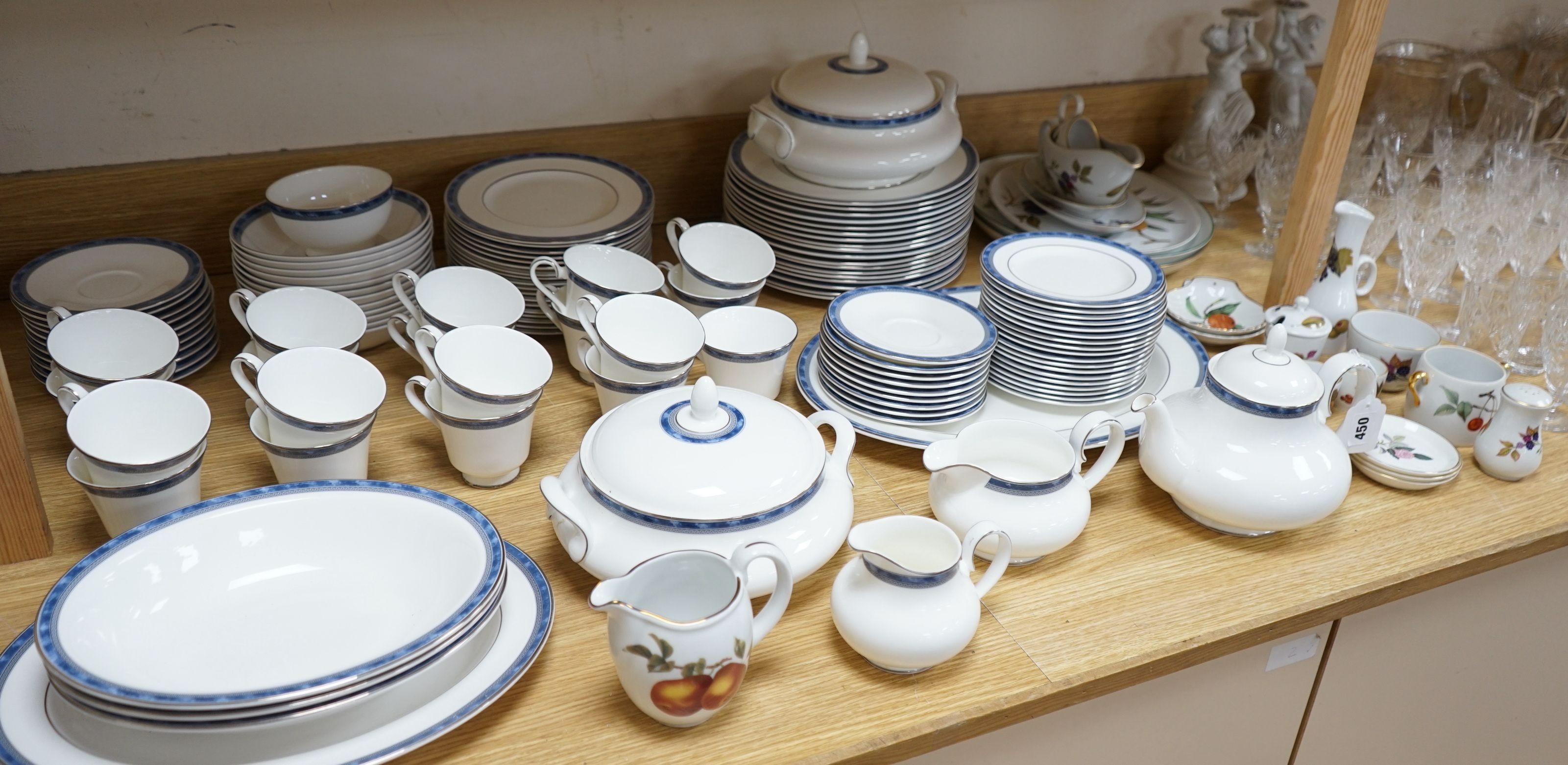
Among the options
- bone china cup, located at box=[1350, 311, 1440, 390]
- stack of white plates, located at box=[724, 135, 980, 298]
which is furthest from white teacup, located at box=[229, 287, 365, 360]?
bone china cup, located at box=[1350, 311, 1440, 390]

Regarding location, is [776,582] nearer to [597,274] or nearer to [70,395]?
[597,274]

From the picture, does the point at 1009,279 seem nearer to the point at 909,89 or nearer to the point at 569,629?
the point at 909,89

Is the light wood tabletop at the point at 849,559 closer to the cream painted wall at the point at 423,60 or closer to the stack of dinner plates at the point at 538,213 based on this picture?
the stack of dinner plates at the point at 538,213

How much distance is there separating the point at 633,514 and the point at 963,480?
0.30 metres

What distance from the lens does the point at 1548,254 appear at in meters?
1.44

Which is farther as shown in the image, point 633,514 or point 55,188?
point 55,188

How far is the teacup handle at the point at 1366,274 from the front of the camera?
1.39 metres

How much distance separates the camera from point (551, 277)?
127 cm

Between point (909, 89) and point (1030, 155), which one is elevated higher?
point (909, 89)

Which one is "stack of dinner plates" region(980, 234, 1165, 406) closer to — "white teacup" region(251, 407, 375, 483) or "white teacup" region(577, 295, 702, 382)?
"white teacup" region(577, 295, 702, 382)

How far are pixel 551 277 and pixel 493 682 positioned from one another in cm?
55

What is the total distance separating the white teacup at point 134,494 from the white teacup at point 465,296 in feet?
0.95

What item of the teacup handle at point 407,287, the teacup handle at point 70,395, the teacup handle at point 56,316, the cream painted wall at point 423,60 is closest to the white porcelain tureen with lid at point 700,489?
the teacup handle at point 407,287

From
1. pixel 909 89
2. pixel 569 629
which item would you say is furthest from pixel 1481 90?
pixel 569 629
